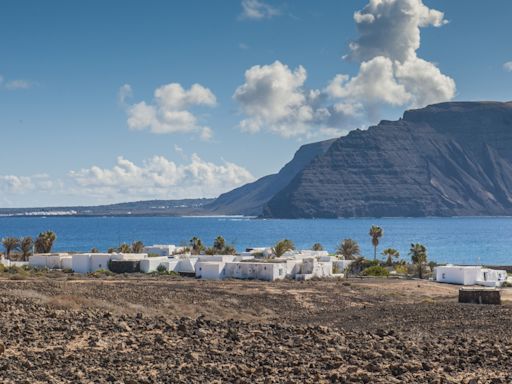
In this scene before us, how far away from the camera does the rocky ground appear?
784 inches

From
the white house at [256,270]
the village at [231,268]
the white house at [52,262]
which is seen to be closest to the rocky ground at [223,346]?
the white house at [256,270]

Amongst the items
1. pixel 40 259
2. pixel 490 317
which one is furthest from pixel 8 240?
pixel 490 317

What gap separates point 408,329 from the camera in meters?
35.1

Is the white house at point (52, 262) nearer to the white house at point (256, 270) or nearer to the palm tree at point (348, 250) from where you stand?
the white house at point (256, 270)

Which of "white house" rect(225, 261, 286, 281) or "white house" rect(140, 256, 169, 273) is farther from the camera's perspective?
"white house" rect(140, 256, 169, 273)

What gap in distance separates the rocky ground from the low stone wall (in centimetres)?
1091

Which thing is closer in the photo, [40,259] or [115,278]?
[115,278]

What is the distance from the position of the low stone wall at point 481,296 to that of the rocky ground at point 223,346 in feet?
35.8

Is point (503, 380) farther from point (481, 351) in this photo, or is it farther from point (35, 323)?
point (35, 323)

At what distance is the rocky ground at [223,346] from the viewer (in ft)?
65.4

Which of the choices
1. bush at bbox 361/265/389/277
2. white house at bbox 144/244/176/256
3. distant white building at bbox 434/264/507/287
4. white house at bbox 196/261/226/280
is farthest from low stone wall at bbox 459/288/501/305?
white house at bbox 144/244/176/256

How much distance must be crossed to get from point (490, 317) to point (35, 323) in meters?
25.3

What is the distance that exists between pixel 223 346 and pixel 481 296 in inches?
1328

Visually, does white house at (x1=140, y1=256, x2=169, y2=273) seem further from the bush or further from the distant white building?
the distant white building
